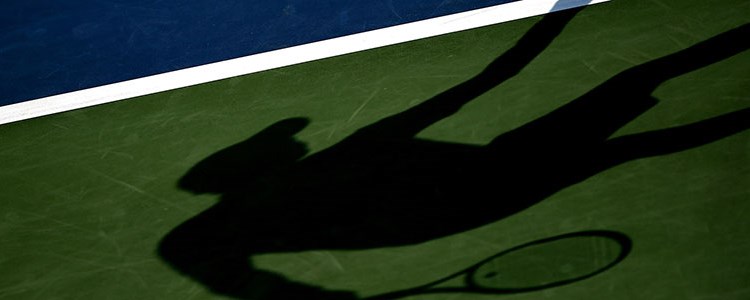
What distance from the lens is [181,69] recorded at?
8609 millimetres

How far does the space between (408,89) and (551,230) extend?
202cm

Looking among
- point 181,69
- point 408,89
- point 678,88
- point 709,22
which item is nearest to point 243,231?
point 408,89

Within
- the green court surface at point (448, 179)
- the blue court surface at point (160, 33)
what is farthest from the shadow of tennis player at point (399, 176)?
the blue court surface at point (160, 33)

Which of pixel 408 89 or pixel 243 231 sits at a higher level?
pixel 408 89

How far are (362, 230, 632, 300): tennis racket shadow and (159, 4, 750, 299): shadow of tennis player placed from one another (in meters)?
0.37

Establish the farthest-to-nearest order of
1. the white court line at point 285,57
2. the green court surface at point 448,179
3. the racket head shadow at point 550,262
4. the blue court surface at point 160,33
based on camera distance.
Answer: the blue court surface at point 160,33 < the white court line at point 285,57 < the green court surface at point 448,179 < the racket head shadow at point 550,262

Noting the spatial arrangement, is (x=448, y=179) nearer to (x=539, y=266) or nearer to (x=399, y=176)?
(x=399, y=176)

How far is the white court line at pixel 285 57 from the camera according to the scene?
8312 millimetres

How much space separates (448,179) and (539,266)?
1.07 metres

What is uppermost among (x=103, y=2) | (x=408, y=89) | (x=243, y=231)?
(x=103, y=2)

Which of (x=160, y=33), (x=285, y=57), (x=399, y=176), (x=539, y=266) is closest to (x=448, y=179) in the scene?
(x=399, y=176)

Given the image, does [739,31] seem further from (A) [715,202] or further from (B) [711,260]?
(B) [711,260]

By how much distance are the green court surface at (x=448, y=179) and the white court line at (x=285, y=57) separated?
123 mm

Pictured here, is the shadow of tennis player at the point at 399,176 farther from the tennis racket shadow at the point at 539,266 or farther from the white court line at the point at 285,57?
the white court line at the point at 285,57
